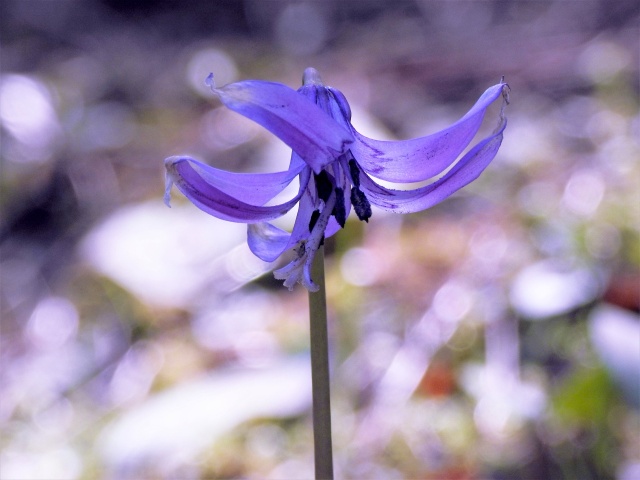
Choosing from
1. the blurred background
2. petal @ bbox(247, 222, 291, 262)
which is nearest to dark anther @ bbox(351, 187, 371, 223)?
petal @ bbox(247, 222, 291, 262)

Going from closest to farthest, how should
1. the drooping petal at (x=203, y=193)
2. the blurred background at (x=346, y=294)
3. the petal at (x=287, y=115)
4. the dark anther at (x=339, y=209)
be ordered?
1. the petal at (x=287, y=115)
2. the drooping petal at (x=203, y=193)
3. the dark anther at (x=339, y=209)
4. the blurred background at (x=346, y=294)

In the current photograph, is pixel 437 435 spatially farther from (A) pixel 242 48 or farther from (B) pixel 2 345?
(A) pixel 242 48

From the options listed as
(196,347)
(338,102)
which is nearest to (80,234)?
(196,347)

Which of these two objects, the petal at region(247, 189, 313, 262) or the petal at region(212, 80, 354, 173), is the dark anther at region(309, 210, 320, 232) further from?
the petal at region(212, 80, 354, 173)

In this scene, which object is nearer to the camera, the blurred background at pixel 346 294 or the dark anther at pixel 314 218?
the dark anther at pixel 314 218

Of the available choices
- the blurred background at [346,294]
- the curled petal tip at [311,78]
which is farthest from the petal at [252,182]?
the blurred background at [346,294]

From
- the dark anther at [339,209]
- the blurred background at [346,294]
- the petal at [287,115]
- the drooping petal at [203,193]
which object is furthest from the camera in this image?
the blurred background at [346,294]

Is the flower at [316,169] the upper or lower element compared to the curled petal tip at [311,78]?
lower

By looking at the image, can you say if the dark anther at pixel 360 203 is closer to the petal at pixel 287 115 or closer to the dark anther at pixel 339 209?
the dark anther at pixel 339 209

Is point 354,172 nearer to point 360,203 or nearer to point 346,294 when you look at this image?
point 360,203
